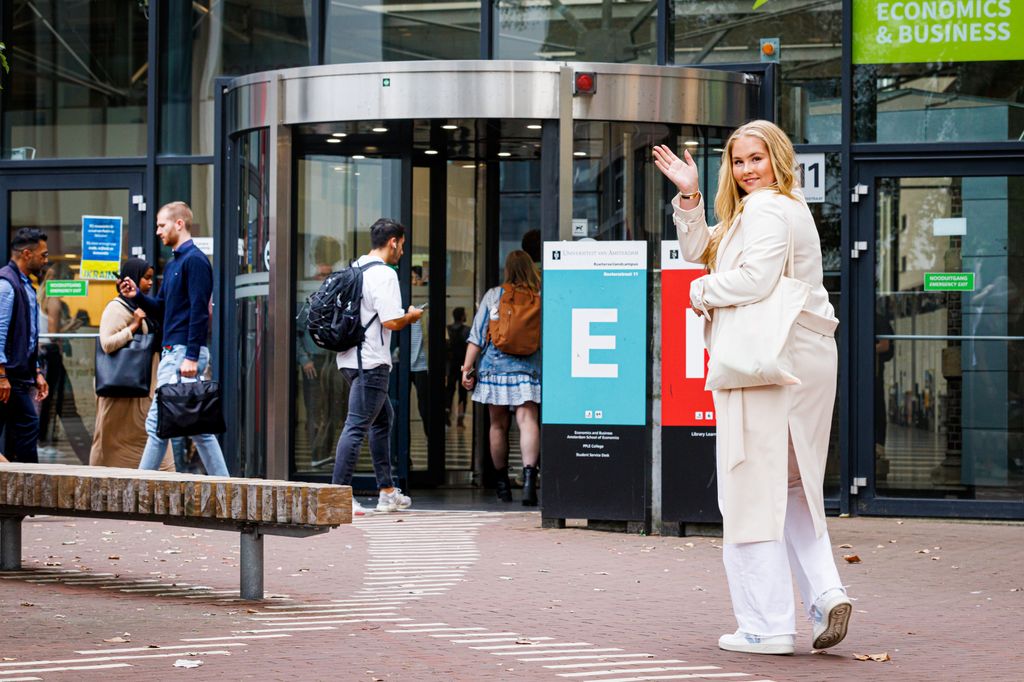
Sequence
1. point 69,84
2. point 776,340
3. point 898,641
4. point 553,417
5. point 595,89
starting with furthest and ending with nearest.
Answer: point 69,84
point 595,89
point 553,417
point 898,641
point 776,340

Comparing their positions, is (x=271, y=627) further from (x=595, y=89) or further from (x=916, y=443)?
(x=916, y=443)

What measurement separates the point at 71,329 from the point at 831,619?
8.62m

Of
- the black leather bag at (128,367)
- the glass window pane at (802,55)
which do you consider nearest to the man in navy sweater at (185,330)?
the black leather bag at (128,367)

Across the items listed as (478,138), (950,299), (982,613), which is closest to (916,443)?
Answer: (950,299)

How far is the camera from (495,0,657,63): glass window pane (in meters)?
11.8

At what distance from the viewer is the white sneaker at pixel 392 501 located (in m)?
10.6

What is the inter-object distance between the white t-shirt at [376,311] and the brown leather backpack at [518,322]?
1.17 m

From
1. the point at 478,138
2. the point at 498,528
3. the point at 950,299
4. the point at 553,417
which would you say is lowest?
the point at 498,528

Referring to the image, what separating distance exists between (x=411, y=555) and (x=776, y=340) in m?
3.48

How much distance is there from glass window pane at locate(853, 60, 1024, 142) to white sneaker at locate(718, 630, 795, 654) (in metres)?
6.59

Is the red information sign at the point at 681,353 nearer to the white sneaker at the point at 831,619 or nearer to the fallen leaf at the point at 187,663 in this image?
the white sneaker at the point at 831,619

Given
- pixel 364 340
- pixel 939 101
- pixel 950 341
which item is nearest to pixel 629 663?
pixel 364 340

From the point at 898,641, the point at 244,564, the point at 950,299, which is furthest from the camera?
the point at 950,299

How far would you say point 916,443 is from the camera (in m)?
11.2
